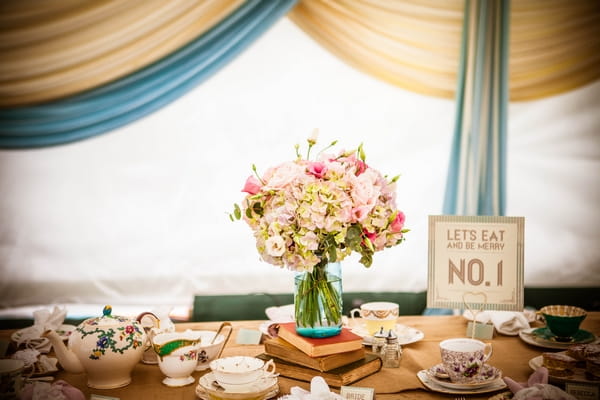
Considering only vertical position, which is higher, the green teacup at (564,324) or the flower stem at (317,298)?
the flower stem at (317,298)

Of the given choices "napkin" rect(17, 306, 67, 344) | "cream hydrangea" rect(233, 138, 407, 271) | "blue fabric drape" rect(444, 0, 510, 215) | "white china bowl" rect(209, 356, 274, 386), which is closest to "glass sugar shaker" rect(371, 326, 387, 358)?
"cream hydrangea" rect(233, 138, 407, 271)

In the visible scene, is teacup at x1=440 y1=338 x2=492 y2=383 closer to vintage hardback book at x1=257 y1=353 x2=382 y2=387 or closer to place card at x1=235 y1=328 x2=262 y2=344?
vintage hardback book at x1=257 y1=353 x2=382 y2=387

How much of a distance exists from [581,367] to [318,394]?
2.38 feet

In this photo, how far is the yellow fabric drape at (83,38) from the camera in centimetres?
257

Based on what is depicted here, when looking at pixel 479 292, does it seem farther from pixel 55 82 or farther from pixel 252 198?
pixel 55 82

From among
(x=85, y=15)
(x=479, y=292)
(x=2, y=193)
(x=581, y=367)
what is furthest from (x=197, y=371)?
(x=85, y=15)

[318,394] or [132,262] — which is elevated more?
[132,262]

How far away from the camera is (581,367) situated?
4.90 ft

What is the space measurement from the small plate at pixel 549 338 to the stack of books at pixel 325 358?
0.56 m

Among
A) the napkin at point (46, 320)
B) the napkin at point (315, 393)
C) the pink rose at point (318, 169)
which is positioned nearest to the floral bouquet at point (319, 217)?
the pink rose at point (318, 169)

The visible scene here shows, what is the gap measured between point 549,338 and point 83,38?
89.6 inches

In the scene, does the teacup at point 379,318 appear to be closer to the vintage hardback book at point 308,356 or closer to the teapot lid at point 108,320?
the vintage hardback book at point 308,356

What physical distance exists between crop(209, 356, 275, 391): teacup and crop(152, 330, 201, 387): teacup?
0.33 feet

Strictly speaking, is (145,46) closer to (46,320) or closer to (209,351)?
(46,320)
